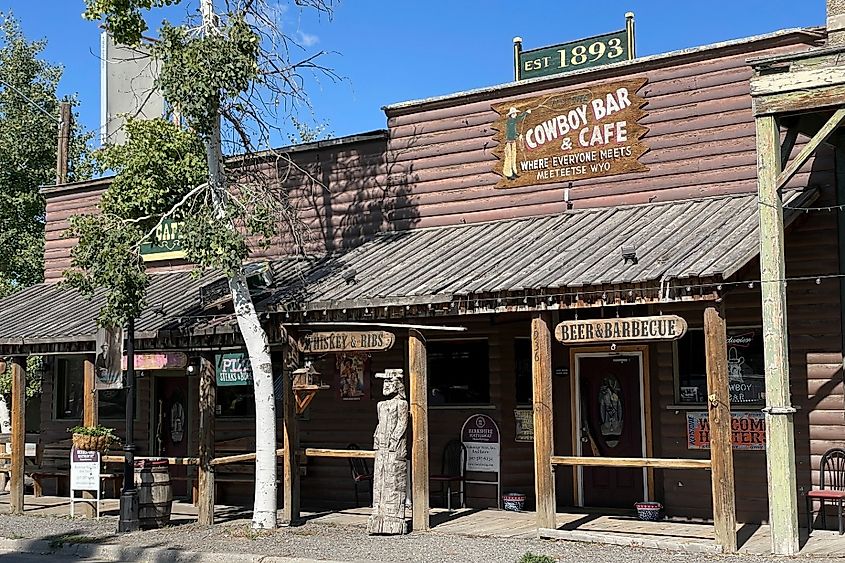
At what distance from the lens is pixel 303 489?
17641 millimetres

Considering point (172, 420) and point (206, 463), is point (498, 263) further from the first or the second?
point (172, 420)

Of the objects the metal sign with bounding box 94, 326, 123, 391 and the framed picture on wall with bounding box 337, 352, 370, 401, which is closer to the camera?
the metal sign with bounding box 94, 326, 123, 391

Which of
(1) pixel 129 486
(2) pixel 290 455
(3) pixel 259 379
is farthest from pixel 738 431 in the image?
(1) pixel 129 486

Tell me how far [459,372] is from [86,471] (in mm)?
5663

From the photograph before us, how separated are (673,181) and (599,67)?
1934 mm

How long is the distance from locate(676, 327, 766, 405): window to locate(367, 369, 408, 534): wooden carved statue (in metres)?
3.69

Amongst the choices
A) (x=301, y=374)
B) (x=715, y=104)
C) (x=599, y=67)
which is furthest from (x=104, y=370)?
(x=715, y=104)

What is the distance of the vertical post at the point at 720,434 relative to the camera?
1129 centimetres

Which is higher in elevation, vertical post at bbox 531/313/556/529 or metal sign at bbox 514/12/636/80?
metal sign at bbox 514/12/636/80

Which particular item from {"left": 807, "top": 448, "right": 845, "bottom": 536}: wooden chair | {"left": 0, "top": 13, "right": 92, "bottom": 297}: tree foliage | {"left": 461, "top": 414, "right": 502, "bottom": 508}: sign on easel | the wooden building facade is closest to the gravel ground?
the wooden building facade

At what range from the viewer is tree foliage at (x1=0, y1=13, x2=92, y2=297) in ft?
95.6

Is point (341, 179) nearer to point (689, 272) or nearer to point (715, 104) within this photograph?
point (715, 104)

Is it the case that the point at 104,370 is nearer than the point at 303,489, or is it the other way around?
the point at 104,370

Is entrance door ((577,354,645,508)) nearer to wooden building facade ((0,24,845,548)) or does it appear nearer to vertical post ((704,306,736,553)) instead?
wooden building facade ((0,24,845,548))
